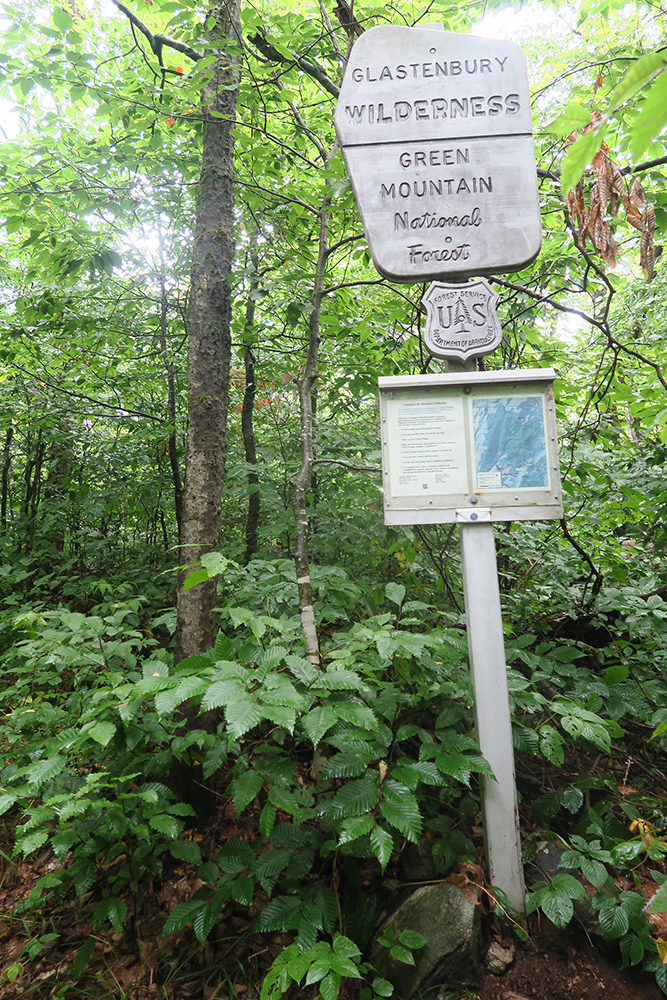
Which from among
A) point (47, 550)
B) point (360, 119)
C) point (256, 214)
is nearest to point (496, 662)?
point (360, 119)

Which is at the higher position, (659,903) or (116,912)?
(659,903)

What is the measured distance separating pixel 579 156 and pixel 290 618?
7.68 feet

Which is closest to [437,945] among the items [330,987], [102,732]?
[330,987]

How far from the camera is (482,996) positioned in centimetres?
167

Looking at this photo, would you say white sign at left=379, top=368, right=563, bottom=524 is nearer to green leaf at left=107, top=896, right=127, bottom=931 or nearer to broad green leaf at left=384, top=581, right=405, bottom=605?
broad green leaf at left=384, top=581, right=405, bottom=605

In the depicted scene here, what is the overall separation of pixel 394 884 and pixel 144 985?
0.97m

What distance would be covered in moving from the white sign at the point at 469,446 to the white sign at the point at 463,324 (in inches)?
5.3

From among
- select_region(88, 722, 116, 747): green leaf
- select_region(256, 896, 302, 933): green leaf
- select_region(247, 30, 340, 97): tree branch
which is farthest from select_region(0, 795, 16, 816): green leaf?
select_region(247, 30, 340, 97): tree branch

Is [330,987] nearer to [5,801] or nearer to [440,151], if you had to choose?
[5,801]

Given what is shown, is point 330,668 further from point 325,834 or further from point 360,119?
point 360,119

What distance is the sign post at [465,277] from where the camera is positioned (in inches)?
76.6

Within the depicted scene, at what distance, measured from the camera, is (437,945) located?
1.72 m

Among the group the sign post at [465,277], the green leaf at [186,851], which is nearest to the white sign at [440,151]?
the sign post at [465,277]

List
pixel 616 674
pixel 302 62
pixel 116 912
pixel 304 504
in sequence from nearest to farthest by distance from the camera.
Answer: pixel 116 912 → pixel 616 674 → pixel 304 504 → pixel 302 62
